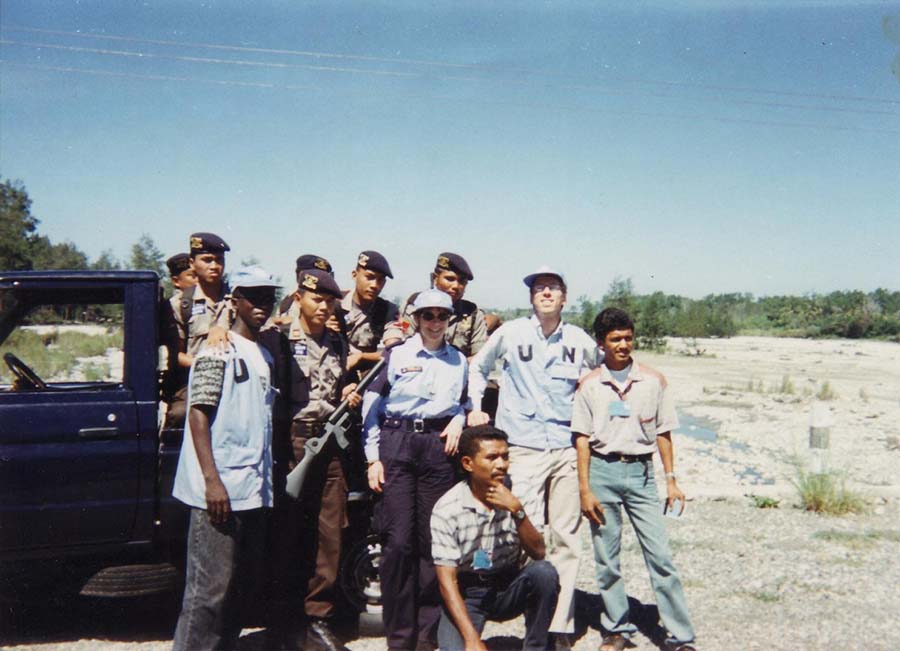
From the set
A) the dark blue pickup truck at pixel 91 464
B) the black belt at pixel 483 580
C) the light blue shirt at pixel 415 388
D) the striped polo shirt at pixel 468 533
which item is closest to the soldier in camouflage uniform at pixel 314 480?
the light blue shirt at pixel 415 388

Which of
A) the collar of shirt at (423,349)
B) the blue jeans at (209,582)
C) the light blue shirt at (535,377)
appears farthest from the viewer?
the light blue shirt at (535,377)

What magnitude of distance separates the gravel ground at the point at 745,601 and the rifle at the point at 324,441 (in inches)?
42.6

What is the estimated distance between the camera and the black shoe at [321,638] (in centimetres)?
361

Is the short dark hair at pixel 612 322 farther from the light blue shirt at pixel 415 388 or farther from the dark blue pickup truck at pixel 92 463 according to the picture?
the dark blue pickup truck at pixel 92 463

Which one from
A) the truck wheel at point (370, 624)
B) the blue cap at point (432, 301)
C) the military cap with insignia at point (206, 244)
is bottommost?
the truck wheel at point (370, 624)

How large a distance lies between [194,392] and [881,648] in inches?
155

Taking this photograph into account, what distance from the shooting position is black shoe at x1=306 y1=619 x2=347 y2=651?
11.8 feet

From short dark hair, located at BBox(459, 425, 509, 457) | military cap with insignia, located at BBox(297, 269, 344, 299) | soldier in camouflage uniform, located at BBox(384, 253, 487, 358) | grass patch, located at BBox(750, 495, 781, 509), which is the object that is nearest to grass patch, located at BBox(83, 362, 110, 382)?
soldier in camouflage uniform, located at BBox(384, 253, 487, 358)

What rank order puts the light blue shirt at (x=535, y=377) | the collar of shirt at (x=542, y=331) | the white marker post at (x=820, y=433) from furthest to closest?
the white marker post at (x=820, y=433) → the collar of shirt at (x=542, y=331) → the light blue shirt at (x=535, y=377)

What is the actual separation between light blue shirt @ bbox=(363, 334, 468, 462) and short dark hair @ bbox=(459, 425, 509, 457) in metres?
0.33

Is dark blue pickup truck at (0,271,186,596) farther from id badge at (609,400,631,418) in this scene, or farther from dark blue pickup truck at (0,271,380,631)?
id badge at (609,400,631,418)

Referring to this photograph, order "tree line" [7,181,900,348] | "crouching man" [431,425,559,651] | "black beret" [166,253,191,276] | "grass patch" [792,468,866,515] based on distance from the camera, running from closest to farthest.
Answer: "crouching man" [431,425,559,651] < "black beret" [166,253,191,276] < "grass patch" [792,468,866,515] < "tree line" [7,181,900,348]

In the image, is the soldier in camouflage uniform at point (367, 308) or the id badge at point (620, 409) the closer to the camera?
the id badge at point (620, 409)

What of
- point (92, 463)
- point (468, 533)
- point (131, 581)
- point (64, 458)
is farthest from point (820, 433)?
point (64, 458)
